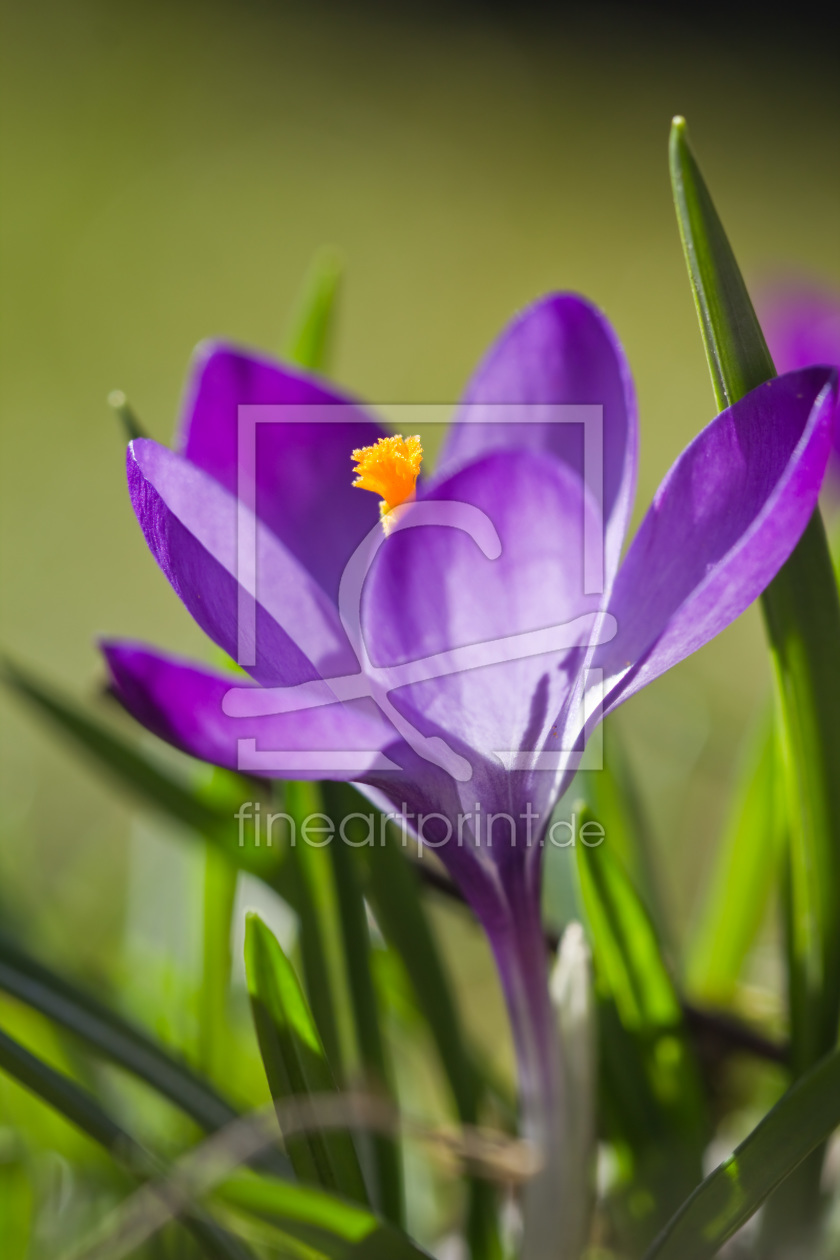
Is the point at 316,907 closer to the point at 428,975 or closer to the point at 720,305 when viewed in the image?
the point at 428,975

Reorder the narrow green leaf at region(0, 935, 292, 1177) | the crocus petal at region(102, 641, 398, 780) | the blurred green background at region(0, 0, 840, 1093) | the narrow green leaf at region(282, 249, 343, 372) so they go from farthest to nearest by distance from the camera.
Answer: the blurred green background at region(0, 0, 840, 1093) → the narrow green leaf at region(282, 249, 343, 372) → the narrow green leaf at region(0, 935, 292, 1177) → the crocus petal at region(102, 641, 398, 780)

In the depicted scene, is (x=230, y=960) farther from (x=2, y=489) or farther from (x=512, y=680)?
(x=2, y=489)

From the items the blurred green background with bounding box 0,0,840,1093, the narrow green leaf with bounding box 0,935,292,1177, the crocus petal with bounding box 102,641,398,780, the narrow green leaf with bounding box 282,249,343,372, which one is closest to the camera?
the crocus petal with bounding box 102,641,398,780

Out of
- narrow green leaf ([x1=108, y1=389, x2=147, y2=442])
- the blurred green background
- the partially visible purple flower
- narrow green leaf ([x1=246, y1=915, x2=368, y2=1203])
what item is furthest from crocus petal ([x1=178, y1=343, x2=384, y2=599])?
the blurred green background

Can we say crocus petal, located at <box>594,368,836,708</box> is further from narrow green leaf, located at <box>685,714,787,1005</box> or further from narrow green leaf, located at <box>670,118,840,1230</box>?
narrow green leaf, located at <box>685,714,787,1005</box>

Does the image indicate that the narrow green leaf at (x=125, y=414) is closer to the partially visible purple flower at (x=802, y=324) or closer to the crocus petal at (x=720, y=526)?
the crocus petal at (x=720, y=526)

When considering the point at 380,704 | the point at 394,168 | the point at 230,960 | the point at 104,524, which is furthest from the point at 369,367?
the point at 380,704

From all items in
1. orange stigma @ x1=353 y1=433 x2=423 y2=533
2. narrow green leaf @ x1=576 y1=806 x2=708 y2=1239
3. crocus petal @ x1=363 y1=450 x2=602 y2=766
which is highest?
orange stigma @ x1=353 y1=433 x2=423 y2=533
